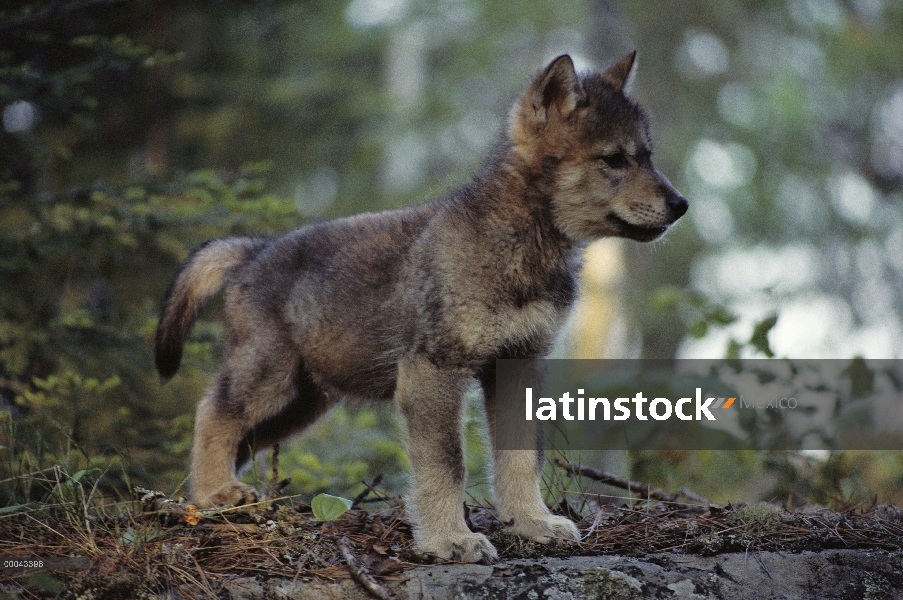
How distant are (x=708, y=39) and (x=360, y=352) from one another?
38.5 ft

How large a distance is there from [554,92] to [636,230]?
0.87 m

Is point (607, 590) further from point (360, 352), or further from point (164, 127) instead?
point (164, 127)

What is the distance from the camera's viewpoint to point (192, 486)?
4848mm

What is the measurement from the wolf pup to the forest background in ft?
1.72

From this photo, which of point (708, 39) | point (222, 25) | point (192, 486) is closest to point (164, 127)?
point (222, 25)

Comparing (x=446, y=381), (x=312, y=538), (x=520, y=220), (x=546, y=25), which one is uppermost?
(x=546, y=25)

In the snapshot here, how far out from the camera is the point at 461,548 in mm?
3848

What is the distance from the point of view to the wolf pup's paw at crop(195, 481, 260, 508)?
14.6ft

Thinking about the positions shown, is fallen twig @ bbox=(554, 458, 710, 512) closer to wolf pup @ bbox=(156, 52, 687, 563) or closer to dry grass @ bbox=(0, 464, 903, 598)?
dry grass @ bbox=(0, 464, 903, 598)

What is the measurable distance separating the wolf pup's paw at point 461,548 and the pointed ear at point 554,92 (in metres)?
2.22

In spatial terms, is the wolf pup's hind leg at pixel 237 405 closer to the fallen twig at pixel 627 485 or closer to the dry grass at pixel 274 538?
the dry grass at pixel 274 538

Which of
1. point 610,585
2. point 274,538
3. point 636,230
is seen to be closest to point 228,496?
point 274,538

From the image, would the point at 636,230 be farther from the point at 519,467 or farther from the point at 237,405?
the point at 237,405

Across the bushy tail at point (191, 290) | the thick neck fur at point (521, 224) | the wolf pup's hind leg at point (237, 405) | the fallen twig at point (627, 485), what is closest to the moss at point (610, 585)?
the fallen twig at point (627, 485)
